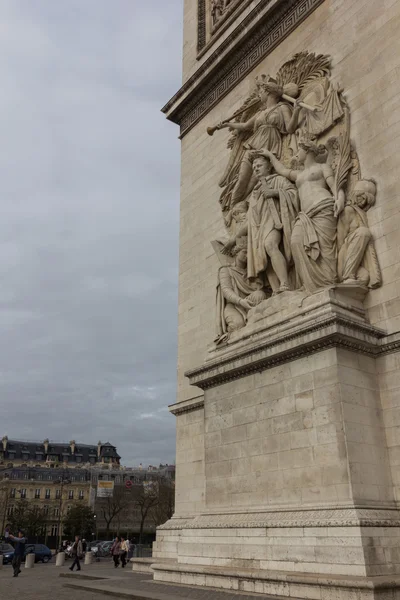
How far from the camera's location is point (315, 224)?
483 inches

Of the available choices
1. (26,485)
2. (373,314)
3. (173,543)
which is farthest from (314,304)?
(26,485)

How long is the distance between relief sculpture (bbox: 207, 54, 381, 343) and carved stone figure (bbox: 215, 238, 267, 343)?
3 centimetres

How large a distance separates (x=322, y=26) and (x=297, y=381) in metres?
9.48

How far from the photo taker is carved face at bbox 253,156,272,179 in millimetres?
14461

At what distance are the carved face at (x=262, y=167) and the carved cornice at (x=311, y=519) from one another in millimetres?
8171

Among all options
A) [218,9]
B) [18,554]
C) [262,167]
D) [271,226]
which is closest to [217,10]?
[218,9]

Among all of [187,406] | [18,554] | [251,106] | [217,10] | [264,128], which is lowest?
[18,554]

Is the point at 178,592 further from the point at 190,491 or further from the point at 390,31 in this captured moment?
the point at 390,31

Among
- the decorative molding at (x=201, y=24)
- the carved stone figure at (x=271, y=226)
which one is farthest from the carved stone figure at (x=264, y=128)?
the decorative molding at (x=201, y=24)

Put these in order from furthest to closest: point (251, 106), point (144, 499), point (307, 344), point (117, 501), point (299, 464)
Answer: point (117, 501) → point (144, 499) → point (251, 106) → point (307, 344) → point (299, 464)

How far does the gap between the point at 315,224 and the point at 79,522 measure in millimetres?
74600

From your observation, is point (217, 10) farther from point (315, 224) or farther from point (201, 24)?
point (315, 224)

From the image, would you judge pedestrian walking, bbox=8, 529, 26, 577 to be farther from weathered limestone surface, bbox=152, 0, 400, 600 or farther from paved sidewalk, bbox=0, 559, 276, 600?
weathered limestone surface, bbox=152, 0, 400, 600

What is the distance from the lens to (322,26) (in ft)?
48.1
